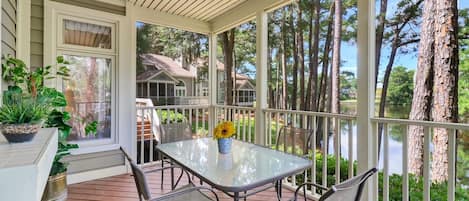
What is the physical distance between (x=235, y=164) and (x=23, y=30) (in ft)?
9.61

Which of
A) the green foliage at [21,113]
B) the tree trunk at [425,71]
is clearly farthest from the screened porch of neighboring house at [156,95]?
the green foliage at [21,113]

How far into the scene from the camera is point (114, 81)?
149 inches

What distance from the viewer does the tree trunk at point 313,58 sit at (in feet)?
16.1

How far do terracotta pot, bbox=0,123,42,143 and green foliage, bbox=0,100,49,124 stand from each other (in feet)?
0.09

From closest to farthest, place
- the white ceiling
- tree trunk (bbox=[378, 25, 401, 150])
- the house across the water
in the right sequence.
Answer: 1. tree trunk (bbox=[378, 25, 401, 150])
2. the white ceiling
3. the house across the water

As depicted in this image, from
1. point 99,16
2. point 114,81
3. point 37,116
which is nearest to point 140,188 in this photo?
point 37,116

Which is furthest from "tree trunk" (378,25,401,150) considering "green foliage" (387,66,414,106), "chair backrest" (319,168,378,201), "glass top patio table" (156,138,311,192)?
"chair backrest" (319,168,378,201)

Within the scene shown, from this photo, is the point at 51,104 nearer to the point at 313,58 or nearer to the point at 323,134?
the point at 323,134

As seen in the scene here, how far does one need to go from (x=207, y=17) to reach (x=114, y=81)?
1.96 metres

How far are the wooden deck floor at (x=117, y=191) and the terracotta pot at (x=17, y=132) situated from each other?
69.6 inches

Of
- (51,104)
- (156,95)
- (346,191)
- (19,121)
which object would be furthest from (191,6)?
(346,191)

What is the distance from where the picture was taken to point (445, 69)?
2.99 meters

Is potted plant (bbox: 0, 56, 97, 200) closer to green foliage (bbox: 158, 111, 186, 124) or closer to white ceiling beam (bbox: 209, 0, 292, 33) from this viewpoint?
green foliage (bbox: 158, 111, 186, 124)

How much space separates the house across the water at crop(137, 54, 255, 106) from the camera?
4789 millimetres
